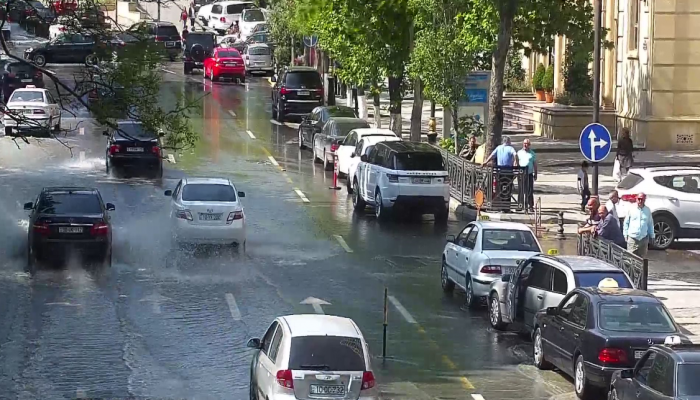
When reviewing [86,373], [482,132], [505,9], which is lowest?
[86,373]

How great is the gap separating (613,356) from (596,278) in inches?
123

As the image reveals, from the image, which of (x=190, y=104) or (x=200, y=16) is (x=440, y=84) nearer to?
(x=190, y=104)

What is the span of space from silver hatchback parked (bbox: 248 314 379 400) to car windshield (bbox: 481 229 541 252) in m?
8.94

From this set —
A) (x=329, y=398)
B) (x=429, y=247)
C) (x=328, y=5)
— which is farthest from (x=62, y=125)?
(x=329, y=398)

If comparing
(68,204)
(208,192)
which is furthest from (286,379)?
(208,192)

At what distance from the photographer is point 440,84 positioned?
1554 inches

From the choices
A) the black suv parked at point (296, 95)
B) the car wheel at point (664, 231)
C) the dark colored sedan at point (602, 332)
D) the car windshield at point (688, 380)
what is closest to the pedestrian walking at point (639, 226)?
the car wheel at point (664, 231)

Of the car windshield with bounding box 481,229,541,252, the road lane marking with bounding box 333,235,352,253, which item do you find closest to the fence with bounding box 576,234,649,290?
the car windshield with bounding box 481,229,541,252

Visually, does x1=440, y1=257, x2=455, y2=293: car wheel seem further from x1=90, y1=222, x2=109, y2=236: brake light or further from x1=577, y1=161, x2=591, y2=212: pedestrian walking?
x1=577, y1=161, x2=591, y2=212: pedestrian walking

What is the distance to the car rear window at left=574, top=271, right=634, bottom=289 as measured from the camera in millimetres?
20281

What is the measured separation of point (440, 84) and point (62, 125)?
18.5 metres

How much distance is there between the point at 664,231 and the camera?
30156mm

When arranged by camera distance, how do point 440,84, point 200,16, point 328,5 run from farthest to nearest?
1. point 200,16
2. point 328,5
3. point 440,84

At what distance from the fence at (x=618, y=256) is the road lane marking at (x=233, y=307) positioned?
6314mm
